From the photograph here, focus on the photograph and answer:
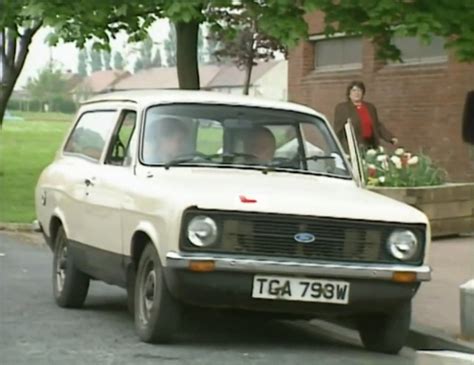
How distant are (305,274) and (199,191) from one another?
0.87 m

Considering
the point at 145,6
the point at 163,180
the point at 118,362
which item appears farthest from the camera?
the point at 145,6

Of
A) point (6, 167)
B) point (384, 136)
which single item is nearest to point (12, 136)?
point (6, 167)

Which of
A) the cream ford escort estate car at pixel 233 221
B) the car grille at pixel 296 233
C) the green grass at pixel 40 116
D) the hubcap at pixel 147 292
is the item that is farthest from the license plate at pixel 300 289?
the green grass at pixel 40 116

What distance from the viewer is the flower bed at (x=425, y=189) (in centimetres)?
1540

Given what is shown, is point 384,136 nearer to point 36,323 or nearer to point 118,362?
point 36,323

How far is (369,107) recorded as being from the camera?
15633 millimetres

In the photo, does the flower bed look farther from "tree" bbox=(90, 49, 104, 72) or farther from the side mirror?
the side mirror

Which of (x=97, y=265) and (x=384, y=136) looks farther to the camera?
(x=384, y=136)

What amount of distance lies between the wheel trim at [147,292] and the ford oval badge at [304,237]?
1.00 meters

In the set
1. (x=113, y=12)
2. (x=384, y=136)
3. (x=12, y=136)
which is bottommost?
(x=12, y=136)

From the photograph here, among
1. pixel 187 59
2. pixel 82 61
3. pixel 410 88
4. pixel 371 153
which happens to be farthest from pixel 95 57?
pixel 82 61

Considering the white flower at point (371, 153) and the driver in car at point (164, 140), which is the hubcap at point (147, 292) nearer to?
the driver in car at point (164, 140)

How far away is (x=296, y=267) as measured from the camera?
806 centimetres

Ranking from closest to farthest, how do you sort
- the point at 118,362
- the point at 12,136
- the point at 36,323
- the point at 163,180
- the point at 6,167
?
the point at 118,362 → the point at 163,180 → the point at 36,323 → the point at 6,167 → the point at 12,136
